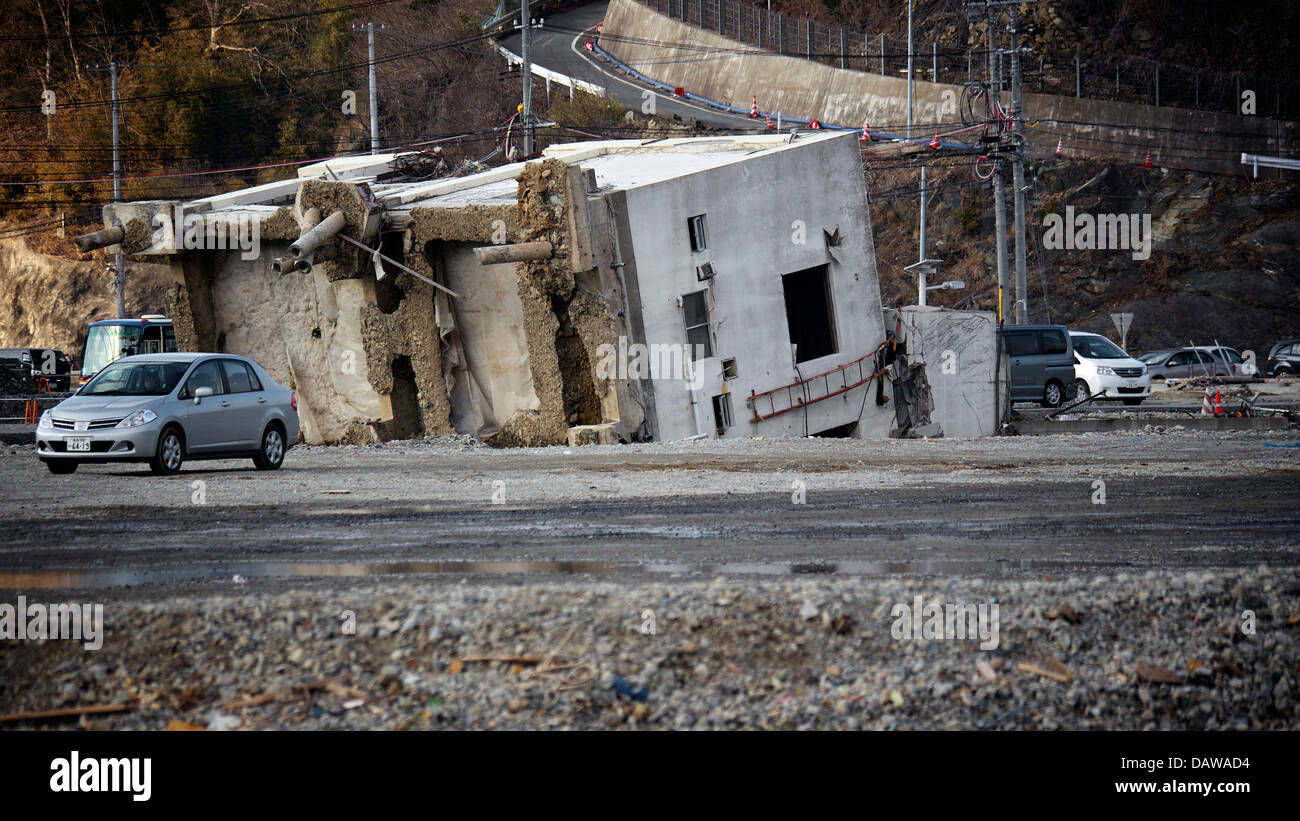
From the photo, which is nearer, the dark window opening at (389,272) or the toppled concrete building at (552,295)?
the toppled concrete building at (552,295)

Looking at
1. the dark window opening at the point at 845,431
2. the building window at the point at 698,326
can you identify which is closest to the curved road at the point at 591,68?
the dark window opening at the point at 845,431

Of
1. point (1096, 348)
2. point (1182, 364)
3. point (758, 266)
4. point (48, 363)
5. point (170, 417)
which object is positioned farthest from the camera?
point (48, 363)

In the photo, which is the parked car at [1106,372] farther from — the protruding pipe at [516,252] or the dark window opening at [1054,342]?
the protruding pipe at [516,252]

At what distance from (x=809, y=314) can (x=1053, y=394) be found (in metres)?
8.76

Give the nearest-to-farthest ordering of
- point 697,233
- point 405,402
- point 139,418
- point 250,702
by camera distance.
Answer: point 250,702
point 139,418
point 697,233
point 405,402

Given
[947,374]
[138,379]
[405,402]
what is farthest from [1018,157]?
[138,379]

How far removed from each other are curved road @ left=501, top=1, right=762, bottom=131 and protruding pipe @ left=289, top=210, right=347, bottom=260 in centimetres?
3032

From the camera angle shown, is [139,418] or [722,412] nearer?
[139,418]

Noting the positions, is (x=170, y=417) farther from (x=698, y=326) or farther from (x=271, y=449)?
(x=698, y=326)

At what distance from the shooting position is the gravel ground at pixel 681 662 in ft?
21.2

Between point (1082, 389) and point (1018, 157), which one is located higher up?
point (1018, 157)

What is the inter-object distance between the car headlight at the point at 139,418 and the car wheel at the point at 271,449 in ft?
6.24

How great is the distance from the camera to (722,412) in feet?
84.8

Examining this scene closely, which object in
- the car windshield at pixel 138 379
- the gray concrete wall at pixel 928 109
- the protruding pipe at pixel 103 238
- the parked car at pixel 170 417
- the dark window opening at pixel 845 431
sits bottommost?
the dark window opening at pixel 845 431
